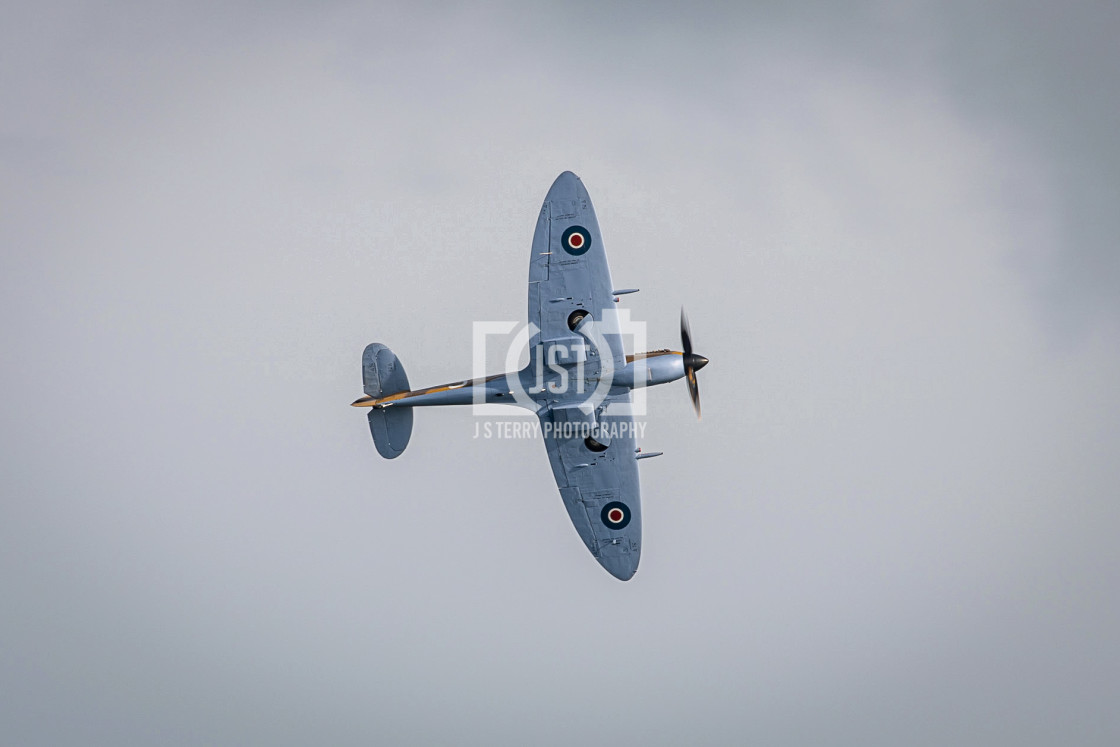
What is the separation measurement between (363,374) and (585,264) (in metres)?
5.80

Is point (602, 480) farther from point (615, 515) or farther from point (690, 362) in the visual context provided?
point (690, 362)

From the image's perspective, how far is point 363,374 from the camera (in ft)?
92.8

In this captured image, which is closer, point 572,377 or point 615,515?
point 572,377

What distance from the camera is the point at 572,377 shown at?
27953 millimetres

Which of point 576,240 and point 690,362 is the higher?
point 576,240

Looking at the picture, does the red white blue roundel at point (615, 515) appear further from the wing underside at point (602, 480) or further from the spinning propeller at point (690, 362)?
the spinning propeller at point (690, 362)

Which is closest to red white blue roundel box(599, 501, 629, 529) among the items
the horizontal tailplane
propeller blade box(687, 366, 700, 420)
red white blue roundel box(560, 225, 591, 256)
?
propeller blade box(687, 366, 700, 420)

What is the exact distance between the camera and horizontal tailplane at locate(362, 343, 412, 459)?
92.7 ft

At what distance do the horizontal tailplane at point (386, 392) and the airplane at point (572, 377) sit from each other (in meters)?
0.02

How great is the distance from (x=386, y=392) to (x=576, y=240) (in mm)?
5704

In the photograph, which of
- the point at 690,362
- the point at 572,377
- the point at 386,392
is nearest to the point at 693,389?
the point at 690,362

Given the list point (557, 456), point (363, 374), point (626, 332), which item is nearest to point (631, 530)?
point (557, 456)

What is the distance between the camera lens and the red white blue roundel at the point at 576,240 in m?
28.2

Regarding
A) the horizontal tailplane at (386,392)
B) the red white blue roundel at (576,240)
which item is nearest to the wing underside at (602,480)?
the horizontal tailplane at (386,392)
